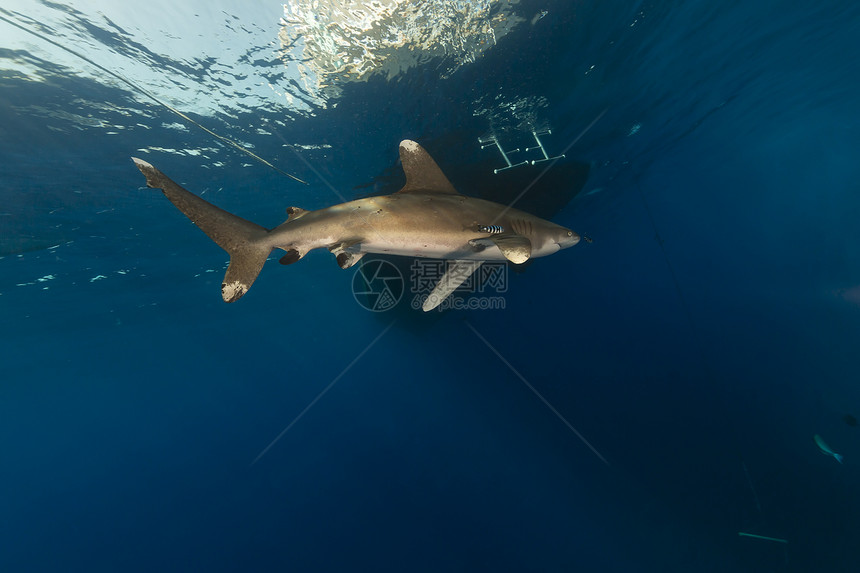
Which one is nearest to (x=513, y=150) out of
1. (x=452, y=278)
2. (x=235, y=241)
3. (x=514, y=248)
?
(x=452, y=278)

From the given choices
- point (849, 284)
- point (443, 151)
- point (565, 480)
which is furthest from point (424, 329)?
point (849, 284)

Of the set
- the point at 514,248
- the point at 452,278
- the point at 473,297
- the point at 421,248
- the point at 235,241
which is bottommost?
the point at 473,297

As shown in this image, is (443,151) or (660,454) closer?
(443,151)

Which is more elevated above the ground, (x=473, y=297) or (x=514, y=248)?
(x=514, y=248)

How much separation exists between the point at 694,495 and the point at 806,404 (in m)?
12.4

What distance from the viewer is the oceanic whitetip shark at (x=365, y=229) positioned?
349 cm

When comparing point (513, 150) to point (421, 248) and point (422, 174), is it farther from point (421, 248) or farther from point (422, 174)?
point (421, 248)

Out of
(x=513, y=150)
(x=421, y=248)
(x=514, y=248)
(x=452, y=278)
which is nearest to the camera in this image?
(x=514, y=248)

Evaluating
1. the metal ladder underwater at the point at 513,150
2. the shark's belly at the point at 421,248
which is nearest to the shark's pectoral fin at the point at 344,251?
the shark's belly at the point at 421,248

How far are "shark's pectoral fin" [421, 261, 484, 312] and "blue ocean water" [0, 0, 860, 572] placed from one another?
5.89 meters

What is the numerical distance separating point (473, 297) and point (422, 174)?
53.4 ft

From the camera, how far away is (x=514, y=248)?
146 inches

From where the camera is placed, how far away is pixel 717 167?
102 feet

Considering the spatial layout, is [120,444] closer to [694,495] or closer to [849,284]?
[694,495]
